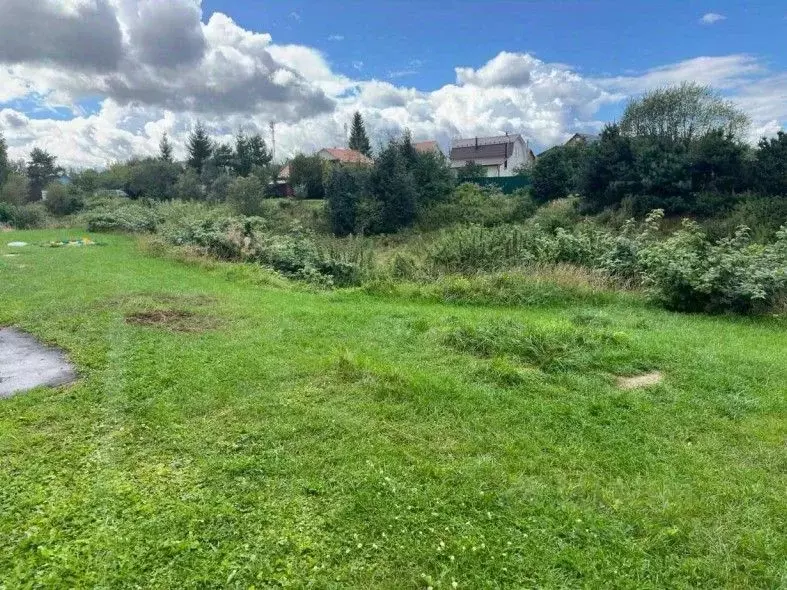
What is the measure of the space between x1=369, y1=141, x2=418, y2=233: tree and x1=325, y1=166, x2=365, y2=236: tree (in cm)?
90

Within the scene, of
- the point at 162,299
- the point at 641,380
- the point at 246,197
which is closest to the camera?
the point at 641,380

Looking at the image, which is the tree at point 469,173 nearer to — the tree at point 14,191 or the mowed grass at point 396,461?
the tree at point 14,191

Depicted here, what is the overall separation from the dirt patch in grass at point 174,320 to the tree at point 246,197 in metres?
19.2

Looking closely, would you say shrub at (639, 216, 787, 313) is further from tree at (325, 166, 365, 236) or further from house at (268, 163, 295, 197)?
house at (268, 163, 295, 197)

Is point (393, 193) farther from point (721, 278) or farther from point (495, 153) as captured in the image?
point (495, 153)

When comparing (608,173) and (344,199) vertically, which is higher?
(608,173)

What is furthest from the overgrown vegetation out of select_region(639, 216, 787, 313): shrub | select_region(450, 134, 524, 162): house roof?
select_region(450, 134, 524, 162): house roof

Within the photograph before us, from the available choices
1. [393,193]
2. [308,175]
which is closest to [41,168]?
[308,175]

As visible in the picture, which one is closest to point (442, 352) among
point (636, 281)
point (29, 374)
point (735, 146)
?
point (29, 374)

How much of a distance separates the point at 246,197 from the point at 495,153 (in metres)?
36.7

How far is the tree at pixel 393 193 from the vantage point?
26203mm

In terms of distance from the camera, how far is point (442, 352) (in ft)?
17.7

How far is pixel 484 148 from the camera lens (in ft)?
188

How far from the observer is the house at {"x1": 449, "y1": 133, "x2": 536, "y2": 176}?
5385 cm
